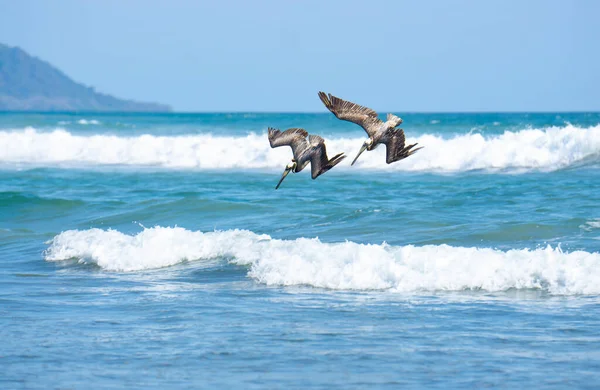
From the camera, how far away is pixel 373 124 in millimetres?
11305

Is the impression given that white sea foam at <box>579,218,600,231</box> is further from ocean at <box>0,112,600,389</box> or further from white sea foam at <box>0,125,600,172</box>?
white sea foam at <box>0,125,600,172</box>

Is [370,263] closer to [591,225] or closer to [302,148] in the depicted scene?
[302,148]

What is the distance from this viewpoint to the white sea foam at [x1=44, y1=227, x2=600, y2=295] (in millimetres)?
11281

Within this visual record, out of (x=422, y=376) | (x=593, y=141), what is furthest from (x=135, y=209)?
Answer: (x=593, y=141)

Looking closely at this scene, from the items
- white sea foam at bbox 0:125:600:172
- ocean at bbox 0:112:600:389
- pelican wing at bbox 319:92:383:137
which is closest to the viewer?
ocean at bbox 0:112:600:389

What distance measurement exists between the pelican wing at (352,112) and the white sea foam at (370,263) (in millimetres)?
1838

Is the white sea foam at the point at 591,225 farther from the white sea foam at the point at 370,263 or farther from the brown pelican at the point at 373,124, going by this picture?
the brown pelican at the point at 373,124

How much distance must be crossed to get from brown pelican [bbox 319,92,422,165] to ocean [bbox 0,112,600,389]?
1536 mm

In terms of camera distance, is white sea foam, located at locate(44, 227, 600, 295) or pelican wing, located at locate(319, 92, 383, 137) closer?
pelican wing, located at locate(319, 92, 383, 137)

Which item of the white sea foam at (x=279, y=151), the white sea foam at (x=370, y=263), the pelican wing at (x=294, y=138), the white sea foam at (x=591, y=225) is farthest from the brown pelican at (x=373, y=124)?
the white sea foam at (x=279, y=151)

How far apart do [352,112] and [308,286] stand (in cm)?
224

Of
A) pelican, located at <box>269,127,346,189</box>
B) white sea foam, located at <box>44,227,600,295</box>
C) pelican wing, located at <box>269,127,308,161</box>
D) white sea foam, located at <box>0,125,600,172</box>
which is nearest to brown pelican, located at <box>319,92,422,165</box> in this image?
pelican, located at <box>269,127,346,189</box>

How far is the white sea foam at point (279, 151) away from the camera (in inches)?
1122

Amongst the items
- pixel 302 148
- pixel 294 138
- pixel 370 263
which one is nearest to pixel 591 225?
pixel 370 263
